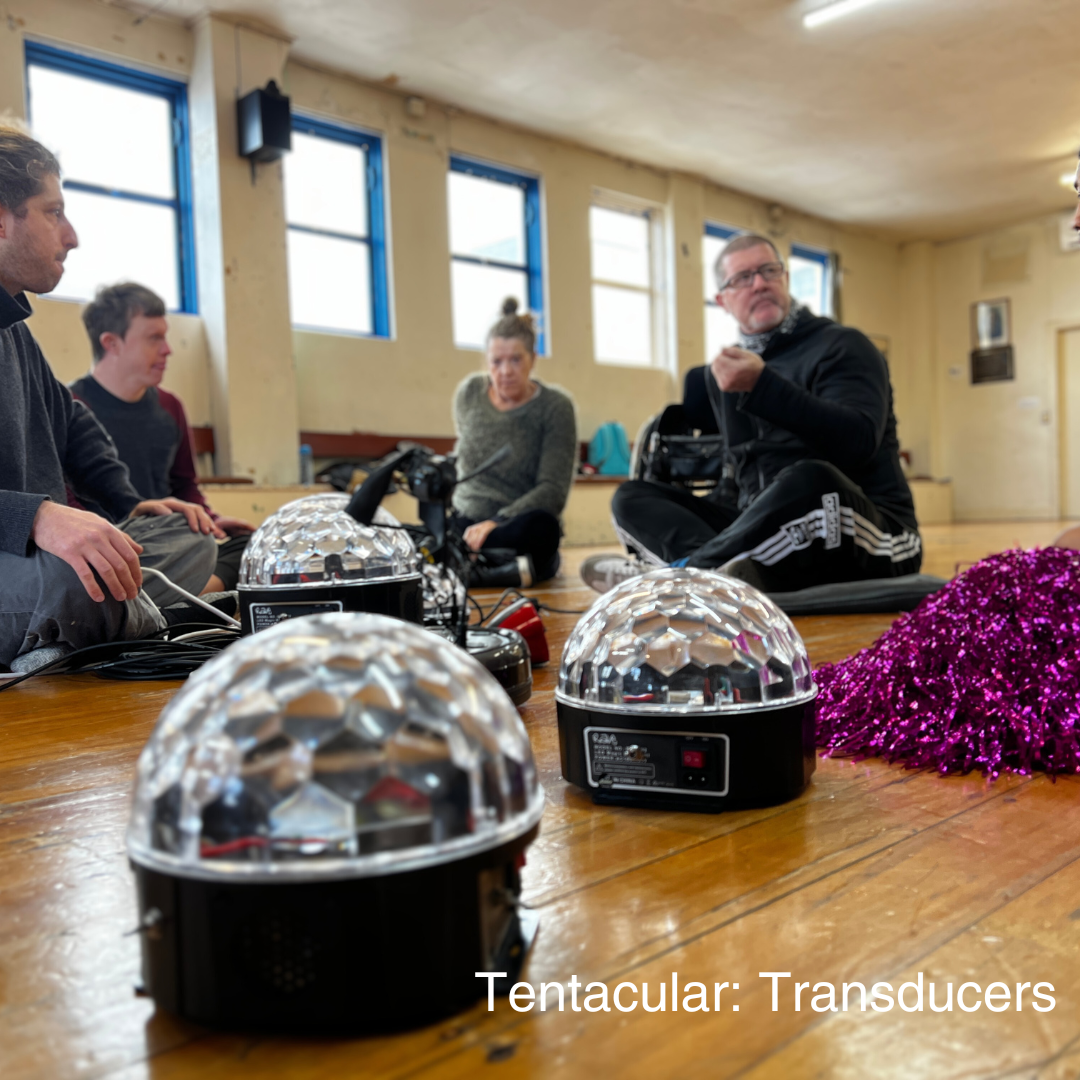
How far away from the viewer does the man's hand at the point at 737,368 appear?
2.33m

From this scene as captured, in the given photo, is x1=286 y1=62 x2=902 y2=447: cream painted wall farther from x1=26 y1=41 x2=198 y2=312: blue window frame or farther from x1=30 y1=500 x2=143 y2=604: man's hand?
x1=30 y1=500 x2=143 y2=604: man's hand

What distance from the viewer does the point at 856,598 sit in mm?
2418

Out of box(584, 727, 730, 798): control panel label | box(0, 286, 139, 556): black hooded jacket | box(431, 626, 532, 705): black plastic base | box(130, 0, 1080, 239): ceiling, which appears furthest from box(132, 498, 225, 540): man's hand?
box(130, 0, 1080, 239): ceiling

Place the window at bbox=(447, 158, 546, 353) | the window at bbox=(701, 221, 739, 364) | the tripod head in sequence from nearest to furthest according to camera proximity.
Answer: the tripod head → the window at bbox=(447, 158, 546, 353) → the window at bbox=(701, 221, 739, 364)

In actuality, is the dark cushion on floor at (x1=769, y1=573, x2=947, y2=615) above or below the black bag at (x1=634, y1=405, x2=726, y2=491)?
below

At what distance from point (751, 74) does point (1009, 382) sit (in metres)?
5.52

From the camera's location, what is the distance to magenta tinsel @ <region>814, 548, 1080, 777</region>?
0.97m

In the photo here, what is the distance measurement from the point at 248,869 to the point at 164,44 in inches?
236

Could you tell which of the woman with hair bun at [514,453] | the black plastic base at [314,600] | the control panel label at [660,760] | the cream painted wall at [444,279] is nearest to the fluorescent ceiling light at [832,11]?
the cream painted wall at [444,279]

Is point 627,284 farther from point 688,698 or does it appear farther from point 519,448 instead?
point 688,698

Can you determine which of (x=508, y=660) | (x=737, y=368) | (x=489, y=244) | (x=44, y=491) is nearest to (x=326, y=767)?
(x=508, y=660)

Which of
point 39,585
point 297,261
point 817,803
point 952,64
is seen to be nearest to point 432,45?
point 297,261

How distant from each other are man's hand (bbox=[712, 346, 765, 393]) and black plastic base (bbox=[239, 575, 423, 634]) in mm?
1156

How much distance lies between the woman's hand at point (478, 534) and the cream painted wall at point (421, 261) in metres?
2.65
